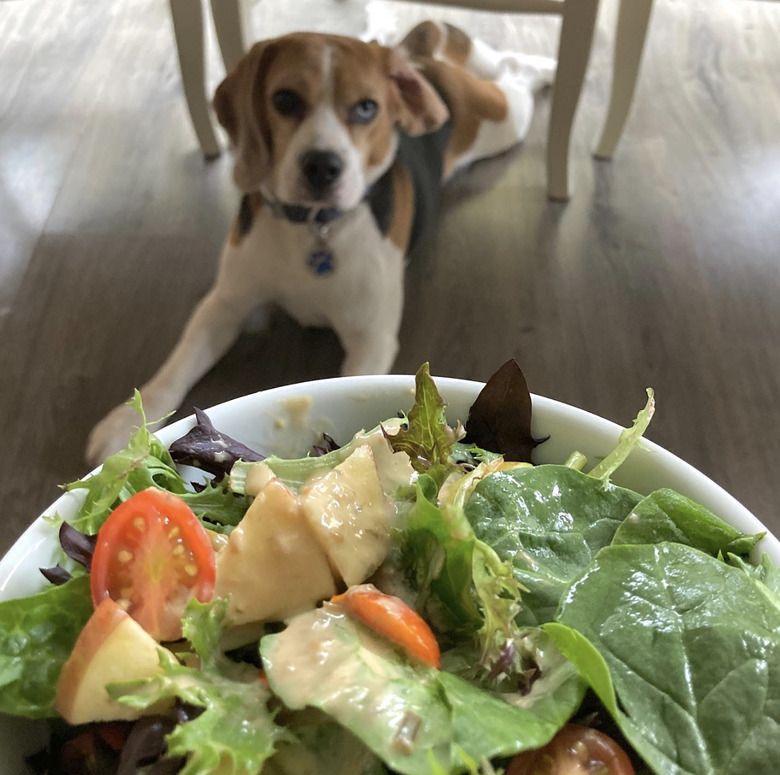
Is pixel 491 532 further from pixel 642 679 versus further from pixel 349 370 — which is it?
pixel 349 370

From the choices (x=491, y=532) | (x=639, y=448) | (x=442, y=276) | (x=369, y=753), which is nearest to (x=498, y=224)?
(x=442, y=276)

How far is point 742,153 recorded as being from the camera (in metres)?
2.13

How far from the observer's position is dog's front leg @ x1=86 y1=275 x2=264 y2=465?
4.14 ft

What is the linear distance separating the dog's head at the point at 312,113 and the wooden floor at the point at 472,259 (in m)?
0.33

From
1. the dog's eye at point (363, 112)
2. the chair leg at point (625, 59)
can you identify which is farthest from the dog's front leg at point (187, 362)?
the chair leg at point (625, 59)

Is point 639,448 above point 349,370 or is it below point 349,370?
above

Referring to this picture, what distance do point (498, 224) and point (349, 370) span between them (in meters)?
0.71

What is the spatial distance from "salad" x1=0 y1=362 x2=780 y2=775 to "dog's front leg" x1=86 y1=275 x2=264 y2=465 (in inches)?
27.8

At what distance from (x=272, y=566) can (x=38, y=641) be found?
166 millimetres

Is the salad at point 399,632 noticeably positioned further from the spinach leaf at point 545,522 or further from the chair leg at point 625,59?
the chair leg at point 625,59

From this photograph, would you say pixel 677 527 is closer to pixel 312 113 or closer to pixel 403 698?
pixel 403 698

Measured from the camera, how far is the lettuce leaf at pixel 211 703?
0.41m

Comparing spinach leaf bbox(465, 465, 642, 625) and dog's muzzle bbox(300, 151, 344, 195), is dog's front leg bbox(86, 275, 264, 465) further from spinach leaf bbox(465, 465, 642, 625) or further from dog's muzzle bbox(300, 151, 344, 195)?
spinach leaf bbox(465, 465, 642, 625)

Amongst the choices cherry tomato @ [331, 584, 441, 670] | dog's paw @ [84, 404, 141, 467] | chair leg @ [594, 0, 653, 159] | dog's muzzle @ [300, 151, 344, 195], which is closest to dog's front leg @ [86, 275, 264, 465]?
dog's paw @ [84, 404, 141, 467]
